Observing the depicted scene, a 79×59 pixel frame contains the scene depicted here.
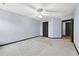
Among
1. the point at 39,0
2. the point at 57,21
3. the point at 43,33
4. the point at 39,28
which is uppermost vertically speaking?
the point at 39,0

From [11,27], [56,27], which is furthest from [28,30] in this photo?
[56,27]

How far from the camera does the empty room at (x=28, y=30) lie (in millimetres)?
3684

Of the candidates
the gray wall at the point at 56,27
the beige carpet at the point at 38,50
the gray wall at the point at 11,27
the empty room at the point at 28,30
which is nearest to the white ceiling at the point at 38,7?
the empty room at the point at 28,30

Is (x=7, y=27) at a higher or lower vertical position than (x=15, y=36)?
higher

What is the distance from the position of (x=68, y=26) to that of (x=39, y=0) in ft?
28.8

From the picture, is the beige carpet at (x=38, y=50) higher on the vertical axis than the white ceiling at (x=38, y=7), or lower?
lower

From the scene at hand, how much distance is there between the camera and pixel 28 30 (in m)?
7.66

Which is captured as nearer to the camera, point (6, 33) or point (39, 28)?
point (6, 33)

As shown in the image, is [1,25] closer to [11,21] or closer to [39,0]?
[11,21]

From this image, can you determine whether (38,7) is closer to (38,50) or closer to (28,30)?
(38,50)

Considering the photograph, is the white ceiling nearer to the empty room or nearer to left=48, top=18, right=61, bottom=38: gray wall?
the empty room

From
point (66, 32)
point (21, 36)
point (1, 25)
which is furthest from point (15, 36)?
point (66, 32)

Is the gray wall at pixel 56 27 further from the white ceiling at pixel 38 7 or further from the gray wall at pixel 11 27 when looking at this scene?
the white ceiling at pixel 38 7

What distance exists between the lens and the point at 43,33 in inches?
398
